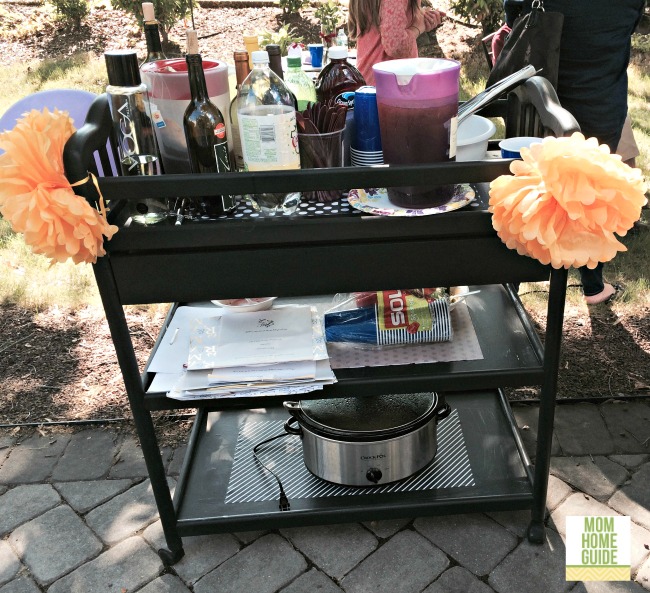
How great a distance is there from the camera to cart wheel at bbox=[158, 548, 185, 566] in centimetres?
200

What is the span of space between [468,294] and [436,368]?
1.49 feet

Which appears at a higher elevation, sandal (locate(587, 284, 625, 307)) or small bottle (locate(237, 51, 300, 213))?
small bottle (locate(237, 51, 300, 213))

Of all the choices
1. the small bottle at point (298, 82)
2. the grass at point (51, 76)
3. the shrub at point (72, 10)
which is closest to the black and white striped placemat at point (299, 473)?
the small bottle at point (298, 82)

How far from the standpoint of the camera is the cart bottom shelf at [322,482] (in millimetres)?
1996

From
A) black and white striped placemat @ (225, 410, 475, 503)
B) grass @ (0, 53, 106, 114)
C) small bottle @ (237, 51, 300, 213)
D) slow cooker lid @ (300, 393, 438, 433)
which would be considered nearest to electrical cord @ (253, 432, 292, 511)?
black and white striped placemat @ (225, 410, 475, 503)

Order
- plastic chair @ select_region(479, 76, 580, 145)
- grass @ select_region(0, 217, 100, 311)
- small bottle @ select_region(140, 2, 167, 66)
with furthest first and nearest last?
grass @ select_region(0, 217, 100, 311) < small bottle @ select_region(140, 2, 167, 66) < plastic chair @ select_region(479, 76, 580, 145)

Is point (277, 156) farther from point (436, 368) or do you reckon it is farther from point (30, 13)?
point (30, 13)

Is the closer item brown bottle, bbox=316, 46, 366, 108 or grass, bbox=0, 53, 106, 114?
brown bottle, bbox=316, 46, 366, 108

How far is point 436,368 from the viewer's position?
183 cm

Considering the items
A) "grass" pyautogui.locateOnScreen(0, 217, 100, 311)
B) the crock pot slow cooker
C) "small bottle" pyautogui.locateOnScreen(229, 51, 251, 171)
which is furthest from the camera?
"grass" pyautogui.locateOnScreen(0, 217, 100, 311)

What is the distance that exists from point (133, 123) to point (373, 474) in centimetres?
116

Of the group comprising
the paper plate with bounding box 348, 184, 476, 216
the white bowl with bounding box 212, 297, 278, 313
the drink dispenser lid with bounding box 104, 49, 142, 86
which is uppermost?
the drink dispenser lid with bounding box 104, 49, 142, 86

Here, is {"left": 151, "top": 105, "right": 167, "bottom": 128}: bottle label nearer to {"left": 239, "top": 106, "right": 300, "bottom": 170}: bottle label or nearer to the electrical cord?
{"left": 239, "top": 106, "right": 300, "bottom": 170}: bottle label

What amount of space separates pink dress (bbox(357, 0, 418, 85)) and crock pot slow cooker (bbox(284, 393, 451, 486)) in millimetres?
1867
